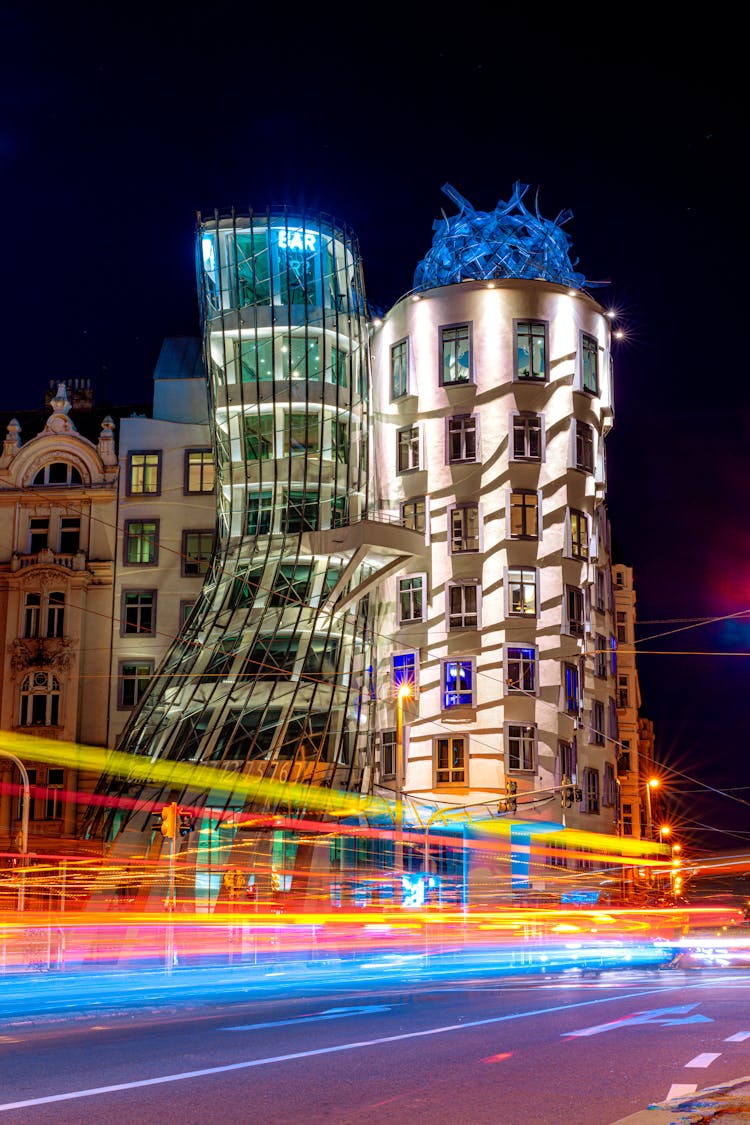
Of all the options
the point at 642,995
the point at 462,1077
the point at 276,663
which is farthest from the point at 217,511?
the point at 462,1077

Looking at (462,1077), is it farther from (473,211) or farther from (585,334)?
(473,211)

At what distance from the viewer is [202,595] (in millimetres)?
62469

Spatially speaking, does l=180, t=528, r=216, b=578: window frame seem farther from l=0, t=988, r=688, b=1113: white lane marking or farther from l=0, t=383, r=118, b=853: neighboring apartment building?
l=0, t=988, r=688, b=1113: white lane marking

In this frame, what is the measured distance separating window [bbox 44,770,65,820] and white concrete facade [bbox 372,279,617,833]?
15.2 m

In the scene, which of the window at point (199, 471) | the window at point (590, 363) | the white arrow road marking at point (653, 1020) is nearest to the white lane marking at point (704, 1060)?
the white arrow road marking at point (653, 1020)

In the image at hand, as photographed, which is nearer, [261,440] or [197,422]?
[261,440]

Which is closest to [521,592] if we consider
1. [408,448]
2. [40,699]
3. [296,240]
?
[408,448]

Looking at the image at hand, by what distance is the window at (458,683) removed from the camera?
5425cm

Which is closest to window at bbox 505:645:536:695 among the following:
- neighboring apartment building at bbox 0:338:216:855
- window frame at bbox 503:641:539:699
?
window frame at bbox 503:641:539:699

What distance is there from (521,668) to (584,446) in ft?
31.9

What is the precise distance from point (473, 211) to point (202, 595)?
2001 cm

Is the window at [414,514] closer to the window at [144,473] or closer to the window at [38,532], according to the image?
the window at [144,473]

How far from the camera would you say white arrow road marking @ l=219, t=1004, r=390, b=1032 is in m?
16.5

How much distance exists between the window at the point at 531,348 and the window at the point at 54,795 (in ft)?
86.5
